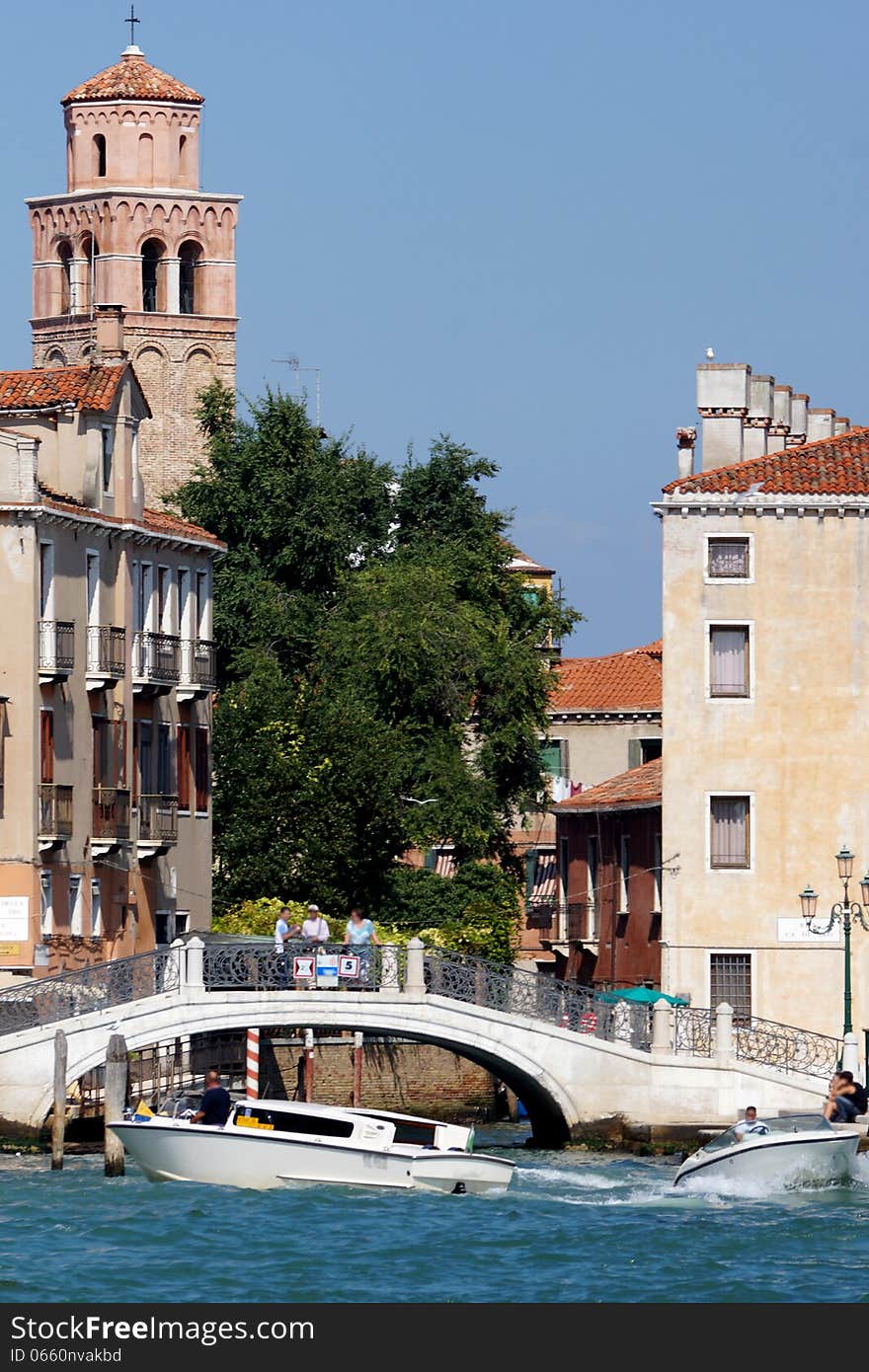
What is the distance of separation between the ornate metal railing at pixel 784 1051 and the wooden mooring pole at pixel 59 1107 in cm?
1032

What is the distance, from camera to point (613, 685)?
311ft

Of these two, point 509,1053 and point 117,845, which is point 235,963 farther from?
point 117,845

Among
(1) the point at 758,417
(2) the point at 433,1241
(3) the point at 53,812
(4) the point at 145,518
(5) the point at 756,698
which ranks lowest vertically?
(2) the point at 433,1241

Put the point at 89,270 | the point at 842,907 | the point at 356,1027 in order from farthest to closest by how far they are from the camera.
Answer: the point at 89,270 → the point at 842,907 → the point at 356,1027

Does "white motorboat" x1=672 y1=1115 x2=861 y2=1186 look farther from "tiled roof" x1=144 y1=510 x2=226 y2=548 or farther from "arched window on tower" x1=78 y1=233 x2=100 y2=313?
"arched window on tower" x1=78 y1=233 x2=100 y2=313

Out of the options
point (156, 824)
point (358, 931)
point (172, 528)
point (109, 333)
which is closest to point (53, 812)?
point (156, 824)

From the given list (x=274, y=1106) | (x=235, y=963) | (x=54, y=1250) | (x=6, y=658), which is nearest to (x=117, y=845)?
(x=6, y=658)

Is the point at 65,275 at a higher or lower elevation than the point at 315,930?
higher

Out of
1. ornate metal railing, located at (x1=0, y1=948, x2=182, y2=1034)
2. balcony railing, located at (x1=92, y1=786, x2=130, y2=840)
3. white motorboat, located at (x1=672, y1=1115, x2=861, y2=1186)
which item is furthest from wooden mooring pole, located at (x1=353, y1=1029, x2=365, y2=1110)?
white motorboat, located at (x1=672, y1=1115, x2=861, y2=1186)

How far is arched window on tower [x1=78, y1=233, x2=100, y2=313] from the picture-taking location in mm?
112688

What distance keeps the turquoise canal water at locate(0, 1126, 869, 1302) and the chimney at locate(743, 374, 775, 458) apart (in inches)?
619

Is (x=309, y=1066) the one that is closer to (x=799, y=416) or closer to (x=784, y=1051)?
(x=784, y=1051)

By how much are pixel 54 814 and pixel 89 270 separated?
162 ft
